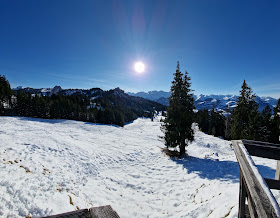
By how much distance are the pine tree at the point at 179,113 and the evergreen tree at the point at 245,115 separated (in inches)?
455

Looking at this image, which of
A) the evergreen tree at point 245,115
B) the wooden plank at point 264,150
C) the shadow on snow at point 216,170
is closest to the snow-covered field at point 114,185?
the shadow on snow at point 216,170

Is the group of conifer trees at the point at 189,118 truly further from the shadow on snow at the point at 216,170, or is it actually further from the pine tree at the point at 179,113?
the shadow on snow at the point at 216,170

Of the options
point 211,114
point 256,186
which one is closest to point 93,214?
point 256,186

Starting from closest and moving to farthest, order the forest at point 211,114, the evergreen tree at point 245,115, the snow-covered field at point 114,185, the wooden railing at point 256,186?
1. the wooden railing at point 256,186
2. the snow-covered field at point 114,185
3. the evergreen tree at point 245,115
4. the forest at point 211,114

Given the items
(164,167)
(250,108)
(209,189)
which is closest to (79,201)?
(209,189)

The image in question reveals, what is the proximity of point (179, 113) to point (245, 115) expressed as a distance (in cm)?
1390

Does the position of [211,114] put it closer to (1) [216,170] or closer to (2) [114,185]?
(1) [216,170]

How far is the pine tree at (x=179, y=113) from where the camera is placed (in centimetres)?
1459

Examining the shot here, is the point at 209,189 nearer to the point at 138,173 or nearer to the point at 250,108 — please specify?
the point at 138,173

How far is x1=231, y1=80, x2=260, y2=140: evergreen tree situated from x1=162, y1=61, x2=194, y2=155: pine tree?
11563 millimetres

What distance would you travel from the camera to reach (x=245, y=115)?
20.6 m

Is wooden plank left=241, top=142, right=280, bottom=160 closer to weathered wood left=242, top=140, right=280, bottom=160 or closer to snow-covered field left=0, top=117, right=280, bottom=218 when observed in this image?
weathered wood left=242, top=140, right=280, bottom=160

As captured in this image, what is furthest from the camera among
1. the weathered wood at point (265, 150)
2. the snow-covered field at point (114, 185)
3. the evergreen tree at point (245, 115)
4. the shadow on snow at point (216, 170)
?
the evergreen tree at point (245, 115)

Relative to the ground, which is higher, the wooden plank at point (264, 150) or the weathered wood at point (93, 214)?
the wooden plank at point (264, 150)
